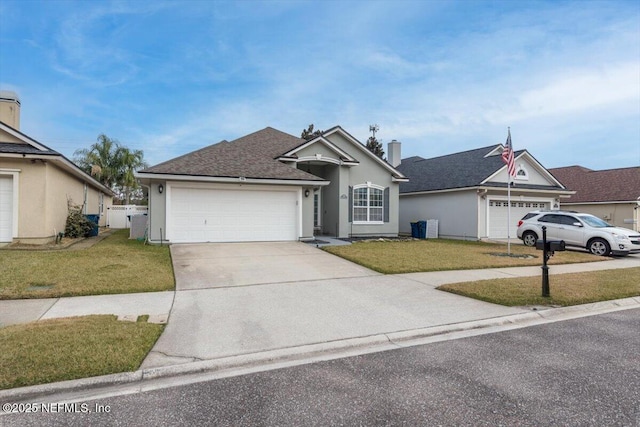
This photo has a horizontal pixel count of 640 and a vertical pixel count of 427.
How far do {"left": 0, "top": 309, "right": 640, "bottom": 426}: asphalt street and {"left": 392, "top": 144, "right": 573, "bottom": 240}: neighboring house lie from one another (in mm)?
16149

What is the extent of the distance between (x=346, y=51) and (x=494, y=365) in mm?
15553

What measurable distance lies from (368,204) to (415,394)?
16.0 metres

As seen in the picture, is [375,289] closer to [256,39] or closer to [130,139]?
[256,39]

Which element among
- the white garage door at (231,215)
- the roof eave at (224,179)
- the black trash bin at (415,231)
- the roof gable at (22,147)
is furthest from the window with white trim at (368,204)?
the roof gable at (22,147)

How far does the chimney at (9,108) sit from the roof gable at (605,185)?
114 feet

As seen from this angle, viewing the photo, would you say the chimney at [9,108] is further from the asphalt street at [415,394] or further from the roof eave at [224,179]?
the asphalt street at [415,394]

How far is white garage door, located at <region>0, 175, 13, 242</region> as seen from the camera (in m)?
12.6

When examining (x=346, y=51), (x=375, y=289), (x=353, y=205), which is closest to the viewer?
(x=375, y=289)

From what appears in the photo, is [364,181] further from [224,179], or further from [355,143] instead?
[224,179]

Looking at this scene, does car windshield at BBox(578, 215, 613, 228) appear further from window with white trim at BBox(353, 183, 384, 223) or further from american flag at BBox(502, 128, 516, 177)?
window with white trim at BBox(353, 183, 384, 223)

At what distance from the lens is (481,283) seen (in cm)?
827

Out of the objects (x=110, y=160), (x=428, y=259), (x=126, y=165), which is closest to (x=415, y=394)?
(x=428, y=259)

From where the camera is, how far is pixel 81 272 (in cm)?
859

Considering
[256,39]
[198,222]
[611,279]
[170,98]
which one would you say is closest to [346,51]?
[256,39]
